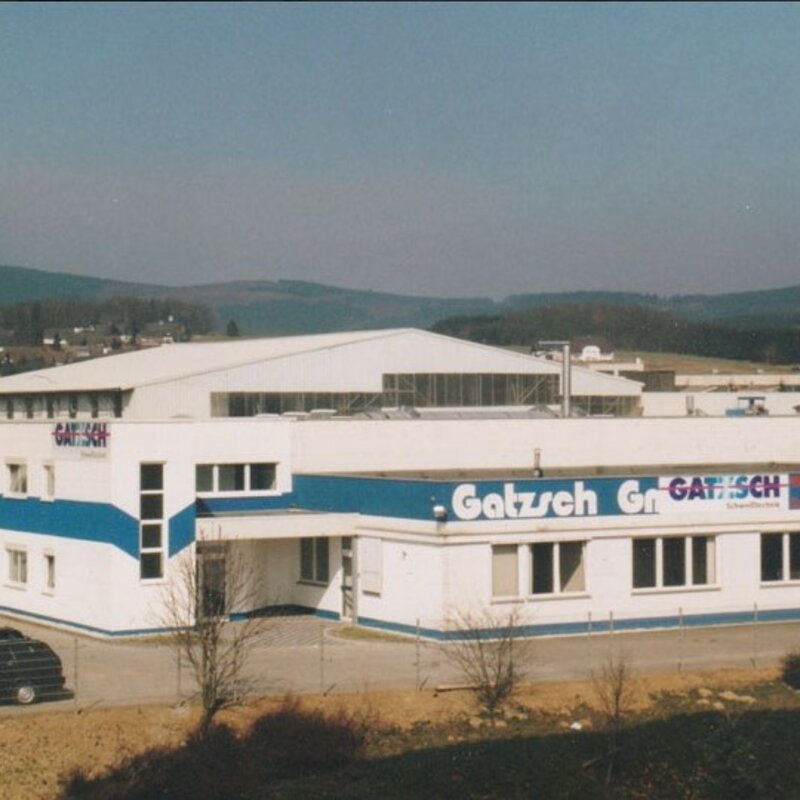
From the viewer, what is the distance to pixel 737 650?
32.8 m

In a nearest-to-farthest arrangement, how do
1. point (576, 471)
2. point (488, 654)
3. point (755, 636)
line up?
point (488, 654) → point (755, 636) → point (576, 471)

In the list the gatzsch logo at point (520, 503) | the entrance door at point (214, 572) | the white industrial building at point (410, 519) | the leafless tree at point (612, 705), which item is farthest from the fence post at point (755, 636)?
the entrance door at point (214, 572)

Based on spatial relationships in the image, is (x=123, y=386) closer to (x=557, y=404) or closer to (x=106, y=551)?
(x=106, y=551)

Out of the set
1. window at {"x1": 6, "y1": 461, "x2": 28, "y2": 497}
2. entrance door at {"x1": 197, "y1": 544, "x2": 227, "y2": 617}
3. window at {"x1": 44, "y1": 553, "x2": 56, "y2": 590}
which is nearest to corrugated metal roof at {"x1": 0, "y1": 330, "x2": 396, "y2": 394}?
window at {"x1": 6, "y1": 461, "x2": 28, "y2": 497}

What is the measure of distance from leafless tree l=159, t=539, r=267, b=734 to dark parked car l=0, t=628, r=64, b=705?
2.22m

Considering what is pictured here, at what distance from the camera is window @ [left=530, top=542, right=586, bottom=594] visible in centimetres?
3469

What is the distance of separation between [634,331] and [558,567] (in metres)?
103

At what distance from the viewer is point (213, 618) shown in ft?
89.5

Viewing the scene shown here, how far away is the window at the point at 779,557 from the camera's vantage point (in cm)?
3675

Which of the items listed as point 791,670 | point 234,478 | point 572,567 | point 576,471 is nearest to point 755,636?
point 791,670

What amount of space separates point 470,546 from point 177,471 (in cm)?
712

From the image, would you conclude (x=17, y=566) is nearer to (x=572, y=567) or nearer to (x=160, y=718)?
(x=572, y=567)

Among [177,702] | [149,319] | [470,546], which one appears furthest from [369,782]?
[149,319]

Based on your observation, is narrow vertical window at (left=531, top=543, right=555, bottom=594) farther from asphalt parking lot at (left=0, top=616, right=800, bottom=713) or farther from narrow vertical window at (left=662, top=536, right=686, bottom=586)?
narrow vertical window at (left=662, top=536, right=686, bottom=586)
